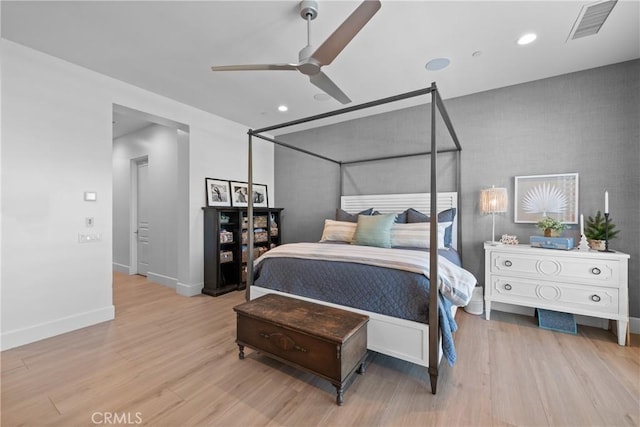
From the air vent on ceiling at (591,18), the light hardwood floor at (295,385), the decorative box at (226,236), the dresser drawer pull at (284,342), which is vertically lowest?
the light hardwood floor at (295,385)

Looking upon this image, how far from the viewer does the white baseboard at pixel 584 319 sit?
8.50 ft

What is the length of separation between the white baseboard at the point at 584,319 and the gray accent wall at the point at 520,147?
0.11m

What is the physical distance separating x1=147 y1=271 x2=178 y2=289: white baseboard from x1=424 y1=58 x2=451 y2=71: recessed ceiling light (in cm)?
450

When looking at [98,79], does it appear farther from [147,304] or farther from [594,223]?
[594,223]

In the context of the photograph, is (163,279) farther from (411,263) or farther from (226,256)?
(411,263)

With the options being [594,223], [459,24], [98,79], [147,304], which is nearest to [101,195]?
[98,79]

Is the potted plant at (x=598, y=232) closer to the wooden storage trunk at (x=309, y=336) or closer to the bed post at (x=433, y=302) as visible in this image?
the bed post at (x=433, y=302)

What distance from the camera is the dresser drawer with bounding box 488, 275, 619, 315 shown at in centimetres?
242

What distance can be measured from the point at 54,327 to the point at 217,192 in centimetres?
235

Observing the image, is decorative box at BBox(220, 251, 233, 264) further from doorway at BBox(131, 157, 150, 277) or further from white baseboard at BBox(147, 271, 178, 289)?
doorway at BBox(131, 157, 150, 277)

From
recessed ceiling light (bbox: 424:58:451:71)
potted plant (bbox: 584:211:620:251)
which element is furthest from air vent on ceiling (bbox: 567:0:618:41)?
potted plant (bbox: 584:211:620:251)

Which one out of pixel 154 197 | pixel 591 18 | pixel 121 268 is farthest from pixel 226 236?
pixel 591 18

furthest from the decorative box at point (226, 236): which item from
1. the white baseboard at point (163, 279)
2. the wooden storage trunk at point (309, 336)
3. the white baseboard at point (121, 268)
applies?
the white baseboard at point (121, 268)

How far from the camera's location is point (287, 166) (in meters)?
5.05
